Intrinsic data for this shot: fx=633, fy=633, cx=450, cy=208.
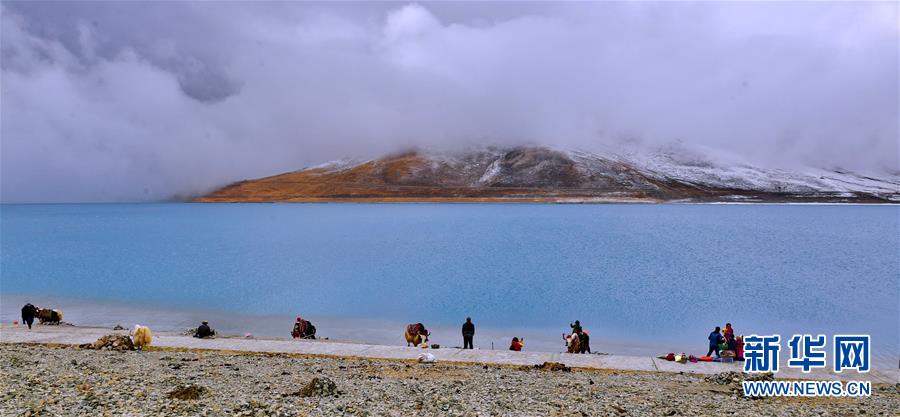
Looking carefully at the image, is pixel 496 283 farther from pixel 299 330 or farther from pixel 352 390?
pixel 352 390

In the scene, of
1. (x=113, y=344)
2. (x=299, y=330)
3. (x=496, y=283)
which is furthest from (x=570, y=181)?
(x=113, y=344)

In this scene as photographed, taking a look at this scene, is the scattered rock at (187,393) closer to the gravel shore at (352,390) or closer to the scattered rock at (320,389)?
the gravel shore at (352,390)

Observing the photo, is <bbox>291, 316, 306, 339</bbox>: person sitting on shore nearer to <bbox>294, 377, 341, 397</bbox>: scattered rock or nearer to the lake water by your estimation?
the lake water

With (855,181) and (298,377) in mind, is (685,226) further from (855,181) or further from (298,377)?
(855,181)

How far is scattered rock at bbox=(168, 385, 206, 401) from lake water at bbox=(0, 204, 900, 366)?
12.9 metres

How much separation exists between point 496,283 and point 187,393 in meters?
28.3

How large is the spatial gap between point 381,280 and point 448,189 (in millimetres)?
138520

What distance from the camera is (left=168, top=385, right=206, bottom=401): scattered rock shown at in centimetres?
1170

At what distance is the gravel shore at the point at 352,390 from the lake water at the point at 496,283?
901 cm

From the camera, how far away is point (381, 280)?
41.3 metres

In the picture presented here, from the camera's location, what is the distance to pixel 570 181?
565ft

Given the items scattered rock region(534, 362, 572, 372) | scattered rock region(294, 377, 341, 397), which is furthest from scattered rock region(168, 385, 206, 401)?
scattered rock region(534, 362, 572, 372)

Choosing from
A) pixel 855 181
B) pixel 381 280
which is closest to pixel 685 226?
pixel 381 280

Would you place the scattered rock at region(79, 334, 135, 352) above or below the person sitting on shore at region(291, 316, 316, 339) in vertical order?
below
